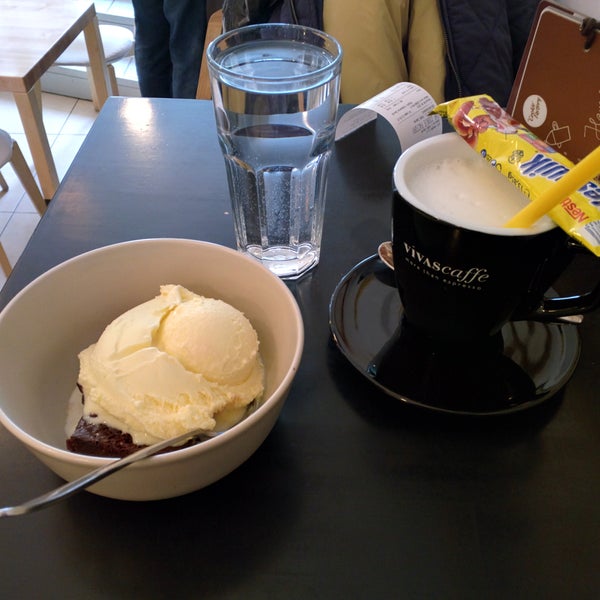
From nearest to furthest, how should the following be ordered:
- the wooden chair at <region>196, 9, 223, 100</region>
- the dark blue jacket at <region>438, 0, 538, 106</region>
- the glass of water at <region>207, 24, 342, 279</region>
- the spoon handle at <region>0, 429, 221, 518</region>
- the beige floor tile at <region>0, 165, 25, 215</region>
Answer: the spoon handle at <region>0, 429, 221, 518</region>, the glass of water at <region>207, 24, 342, 279</region>, the dark blue jacket at <region>438, 0, 538, 106</region>, the wooden chair at <region>196, 9, 223, 100</region>, the beige floor tile at <region>0, 165, 25, 215</region>

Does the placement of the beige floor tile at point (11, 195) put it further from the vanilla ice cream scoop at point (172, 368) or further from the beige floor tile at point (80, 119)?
the vanilla ice cream scoop at point (172, 368)

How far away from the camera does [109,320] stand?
50 centimetres

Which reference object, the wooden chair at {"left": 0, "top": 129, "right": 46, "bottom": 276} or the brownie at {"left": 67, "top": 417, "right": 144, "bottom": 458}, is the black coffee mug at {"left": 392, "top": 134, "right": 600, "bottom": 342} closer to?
the brownie at {"left": 67, "top": 417, "right": 144, "bottom": 458}

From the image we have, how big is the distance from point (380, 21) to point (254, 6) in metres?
0.22

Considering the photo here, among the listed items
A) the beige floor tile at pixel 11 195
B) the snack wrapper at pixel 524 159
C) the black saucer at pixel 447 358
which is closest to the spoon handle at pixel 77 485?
the black saucer at pixel 447 358

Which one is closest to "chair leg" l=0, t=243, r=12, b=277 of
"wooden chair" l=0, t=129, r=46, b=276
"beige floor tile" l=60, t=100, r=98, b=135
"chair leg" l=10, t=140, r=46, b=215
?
"wooden chair" l=0, t=129, r=46, b=276

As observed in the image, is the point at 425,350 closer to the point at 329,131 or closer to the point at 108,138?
the point at 329,131

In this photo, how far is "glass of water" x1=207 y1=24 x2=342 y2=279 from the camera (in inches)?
20.3

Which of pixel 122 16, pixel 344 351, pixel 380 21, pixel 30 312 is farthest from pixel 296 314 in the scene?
pixel 122 16

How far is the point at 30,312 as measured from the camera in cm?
44

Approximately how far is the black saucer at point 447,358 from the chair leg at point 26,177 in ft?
4.26

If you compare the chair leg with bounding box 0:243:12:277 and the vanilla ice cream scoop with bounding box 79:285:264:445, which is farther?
the chair leg with bounding box 0:243:12:277

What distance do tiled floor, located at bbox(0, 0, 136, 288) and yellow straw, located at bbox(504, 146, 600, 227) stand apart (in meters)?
1.46

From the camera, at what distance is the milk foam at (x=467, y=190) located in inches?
17.8
